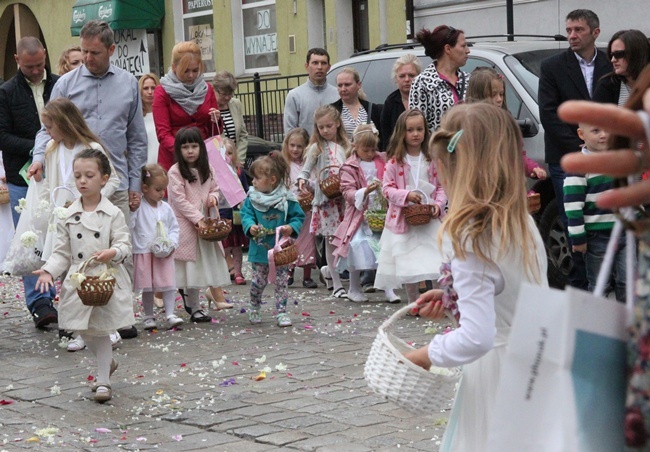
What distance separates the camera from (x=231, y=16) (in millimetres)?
24953

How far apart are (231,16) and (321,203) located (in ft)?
48.3

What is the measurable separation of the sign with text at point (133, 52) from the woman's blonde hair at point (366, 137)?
1689 cm

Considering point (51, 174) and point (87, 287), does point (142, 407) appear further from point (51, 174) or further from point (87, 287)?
point (51, 174)

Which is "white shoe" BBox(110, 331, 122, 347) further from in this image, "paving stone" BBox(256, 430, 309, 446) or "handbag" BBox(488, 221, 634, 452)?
"handbag" BBox(488, 221, 634, 452)

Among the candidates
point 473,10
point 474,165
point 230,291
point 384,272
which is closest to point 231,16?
point 473,10

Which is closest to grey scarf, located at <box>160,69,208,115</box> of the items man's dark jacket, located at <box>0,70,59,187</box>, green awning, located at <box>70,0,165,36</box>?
man's dark jacket, located at <box>0,70,59,187</box>

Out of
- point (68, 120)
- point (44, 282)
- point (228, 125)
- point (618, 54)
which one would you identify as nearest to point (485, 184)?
point (44, 282)

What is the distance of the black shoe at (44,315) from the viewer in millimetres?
9547

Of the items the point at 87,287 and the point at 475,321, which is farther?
the point at 87,287

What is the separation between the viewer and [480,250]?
3410 millimetres

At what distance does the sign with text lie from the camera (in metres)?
26.8

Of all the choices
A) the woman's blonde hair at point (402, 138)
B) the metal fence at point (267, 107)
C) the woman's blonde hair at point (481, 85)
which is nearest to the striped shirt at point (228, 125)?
the woman's blonde hair at point (402, 138)

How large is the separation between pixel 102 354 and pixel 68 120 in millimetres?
2051

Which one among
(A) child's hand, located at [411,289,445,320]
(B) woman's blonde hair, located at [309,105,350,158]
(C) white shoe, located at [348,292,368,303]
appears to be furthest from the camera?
(B) woman's blonde hair, located at [309,105,350,158]
